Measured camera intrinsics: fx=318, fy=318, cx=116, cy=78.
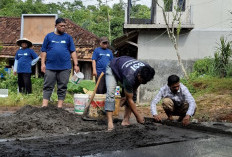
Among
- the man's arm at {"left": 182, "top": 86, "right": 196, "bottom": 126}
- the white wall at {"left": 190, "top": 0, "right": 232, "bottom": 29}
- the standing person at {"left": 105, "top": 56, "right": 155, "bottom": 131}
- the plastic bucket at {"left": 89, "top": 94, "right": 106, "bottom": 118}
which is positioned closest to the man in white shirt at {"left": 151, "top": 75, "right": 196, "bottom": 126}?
the man's arm at {"left": 182, "top": 86, "right": 196, "bottom": 126}

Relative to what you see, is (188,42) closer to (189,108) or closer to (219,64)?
(219,64)

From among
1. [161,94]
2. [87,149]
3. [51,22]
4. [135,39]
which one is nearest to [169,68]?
[135,39]

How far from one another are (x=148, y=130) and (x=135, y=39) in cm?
1088

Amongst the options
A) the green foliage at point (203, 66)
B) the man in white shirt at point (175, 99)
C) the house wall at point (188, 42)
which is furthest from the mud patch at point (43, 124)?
the house wall at point (188, 42)

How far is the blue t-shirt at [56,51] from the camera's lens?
6.50 m

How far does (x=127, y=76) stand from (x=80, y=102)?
2070 mm

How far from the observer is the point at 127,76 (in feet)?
15.5

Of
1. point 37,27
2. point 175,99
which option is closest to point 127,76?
point 175,99

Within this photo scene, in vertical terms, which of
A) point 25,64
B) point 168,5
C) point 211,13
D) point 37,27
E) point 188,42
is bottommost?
point 25,64

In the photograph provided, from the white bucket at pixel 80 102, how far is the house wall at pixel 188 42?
7.86m

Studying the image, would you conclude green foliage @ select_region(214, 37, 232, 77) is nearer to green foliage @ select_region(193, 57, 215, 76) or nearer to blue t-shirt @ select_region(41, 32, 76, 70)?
green foliage @ select_region(193, 57, 215, 76)

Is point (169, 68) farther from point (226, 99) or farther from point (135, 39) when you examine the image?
point (226, 99)

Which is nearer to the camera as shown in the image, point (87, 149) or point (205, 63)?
point (87, 149)

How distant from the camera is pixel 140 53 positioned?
14500 mm
